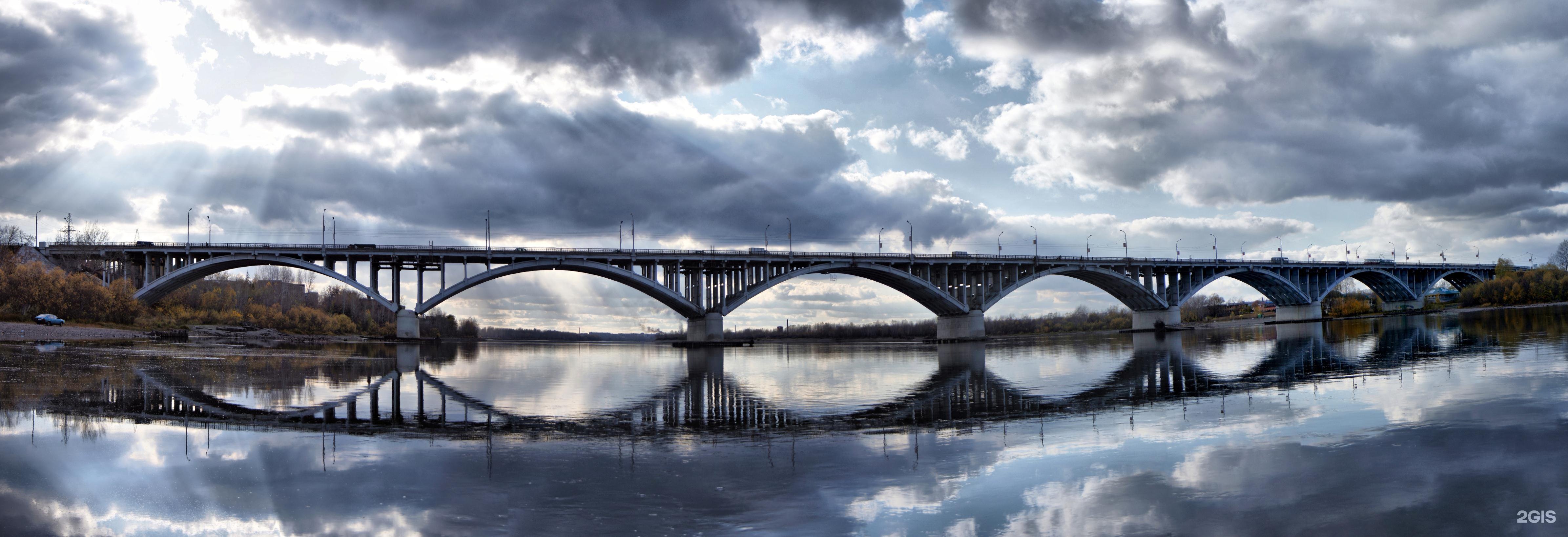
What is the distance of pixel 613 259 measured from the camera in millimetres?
87875

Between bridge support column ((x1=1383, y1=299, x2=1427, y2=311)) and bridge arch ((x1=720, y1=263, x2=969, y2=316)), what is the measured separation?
9067 centimetres

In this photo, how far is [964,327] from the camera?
99.0 meters

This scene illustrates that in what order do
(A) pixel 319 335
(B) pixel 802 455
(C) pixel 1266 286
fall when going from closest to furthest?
(B) pixel 802 455, (A) pixel 319 335, (C) pixel 1266 286

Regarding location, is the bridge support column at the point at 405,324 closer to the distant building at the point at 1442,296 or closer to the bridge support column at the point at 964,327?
the bridge support column at the point at 964,327

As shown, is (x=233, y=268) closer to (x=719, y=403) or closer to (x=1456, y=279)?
(x=719, y=403)

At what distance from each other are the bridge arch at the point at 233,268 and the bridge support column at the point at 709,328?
32.3 meters

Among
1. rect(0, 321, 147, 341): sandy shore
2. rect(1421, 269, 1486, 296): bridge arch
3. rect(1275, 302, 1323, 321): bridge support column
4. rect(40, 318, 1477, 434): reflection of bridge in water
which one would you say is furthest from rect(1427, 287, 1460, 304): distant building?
rect(0, 321, 147, 341): sandy shore

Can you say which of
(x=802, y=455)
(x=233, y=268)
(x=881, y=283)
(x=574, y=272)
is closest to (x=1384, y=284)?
(x=881, y=283)

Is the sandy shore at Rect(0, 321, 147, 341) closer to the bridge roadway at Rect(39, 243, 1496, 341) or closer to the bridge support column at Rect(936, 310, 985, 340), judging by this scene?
the bridge roadway at Rect(39, 243, 1496, 341)

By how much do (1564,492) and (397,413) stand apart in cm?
2091

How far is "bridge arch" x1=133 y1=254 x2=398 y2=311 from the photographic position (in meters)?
81.8

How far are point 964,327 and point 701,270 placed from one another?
33.4 metres

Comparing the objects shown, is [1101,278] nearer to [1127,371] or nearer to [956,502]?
[1127,371]

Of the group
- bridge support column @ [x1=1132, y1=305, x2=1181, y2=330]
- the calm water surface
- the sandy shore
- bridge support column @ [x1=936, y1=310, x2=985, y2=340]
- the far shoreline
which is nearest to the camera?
the calm water surface
